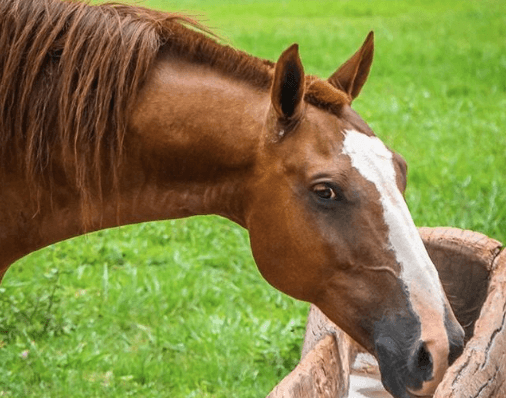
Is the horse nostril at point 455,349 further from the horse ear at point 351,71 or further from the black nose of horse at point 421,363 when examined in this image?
the horse ear at point 351,71

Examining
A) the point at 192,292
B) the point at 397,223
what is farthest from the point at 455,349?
the point at 192,292

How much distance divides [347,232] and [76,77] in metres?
0.90

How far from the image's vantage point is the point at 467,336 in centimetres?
344

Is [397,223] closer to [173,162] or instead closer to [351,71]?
[351,71]

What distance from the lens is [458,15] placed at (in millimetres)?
12734

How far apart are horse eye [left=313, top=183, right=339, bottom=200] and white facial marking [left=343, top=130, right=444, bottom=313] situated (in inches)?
3.7

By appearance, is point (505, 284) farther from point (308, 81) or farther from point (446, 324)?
point (308, 81)

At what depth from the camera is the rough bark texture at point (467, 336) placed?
249cm

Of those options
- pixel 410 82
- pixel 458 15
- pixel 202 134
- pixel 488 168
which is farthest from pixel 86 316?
pixel 458 15

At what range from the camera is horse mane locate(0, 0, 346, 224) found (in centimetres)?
241

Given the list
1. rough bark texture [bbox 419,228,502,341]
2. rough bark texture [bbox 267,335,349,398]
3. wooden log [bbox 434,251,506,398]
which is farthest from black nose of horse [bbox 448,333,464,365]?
rough bark texture [bbox 419,228,502,341]

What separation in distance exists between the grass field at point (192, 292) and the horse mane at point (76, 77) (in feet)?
0.71

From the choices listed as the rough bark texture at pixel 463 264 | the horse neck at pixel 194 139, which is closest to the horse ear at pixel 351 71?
the horse neck at pixel 194 139

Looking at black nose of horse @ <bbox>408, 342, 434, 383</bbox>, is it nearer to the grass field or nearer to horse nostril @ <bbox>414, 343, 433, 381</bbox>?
horse nostril @ <bbox>414, 343, 433, 381</bbox>
